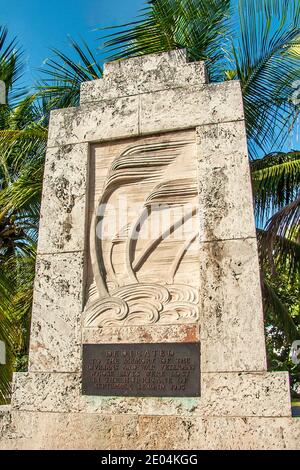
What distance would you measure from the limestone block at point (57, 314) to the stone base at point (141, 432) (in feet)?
1.71

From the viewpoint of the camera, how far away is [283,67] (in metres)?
8.37

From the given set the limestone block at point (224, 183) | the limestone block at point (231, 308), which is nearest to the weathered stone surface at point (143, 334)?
the limestone block at point (231, 308)

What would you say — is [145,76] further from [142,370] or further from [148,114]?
[142,370]

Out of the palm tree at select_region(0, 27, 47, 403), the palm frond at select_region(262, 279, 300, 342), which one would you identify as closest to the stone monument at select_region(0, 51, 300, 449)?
the palm tree at select_region(0, 27, 47, 403)

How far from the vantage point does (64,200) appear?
5.34 meters

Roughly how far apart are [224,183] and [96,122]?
1769 millimetres

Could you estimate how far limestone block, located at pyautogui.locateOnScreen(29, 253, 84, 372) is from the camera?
475cm

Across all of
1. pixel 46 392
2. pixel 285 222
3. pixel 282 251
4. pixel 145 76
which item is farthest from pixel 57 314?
pixel 282 251

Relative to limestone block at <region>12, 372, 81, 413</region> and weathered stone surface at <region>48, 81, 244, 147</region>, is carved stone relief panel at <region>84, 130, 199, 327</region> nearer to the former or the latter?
weathered stone surface at <region>48, 81, 244, 147</region>

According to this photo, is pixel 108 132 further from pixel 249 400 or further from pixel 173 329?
pixel 249 400

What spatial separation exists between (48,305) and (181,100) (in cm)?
272

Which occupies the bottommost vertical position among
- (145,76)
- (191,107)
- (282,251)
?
(282,251)

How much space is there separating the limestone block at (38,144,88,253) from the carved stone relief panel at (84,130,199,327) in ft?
0.42
